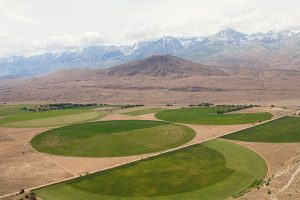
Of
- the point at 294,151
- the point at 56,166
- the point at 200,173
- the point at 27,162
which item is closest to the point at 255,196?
the point at 200,173

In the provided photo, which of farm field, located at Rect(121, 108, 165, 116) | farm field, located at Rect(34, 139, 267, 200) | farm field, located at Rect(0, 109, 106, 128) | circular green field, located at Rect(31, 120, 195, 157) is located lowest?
farm field, located at Rect(34, 139, 267, 200)

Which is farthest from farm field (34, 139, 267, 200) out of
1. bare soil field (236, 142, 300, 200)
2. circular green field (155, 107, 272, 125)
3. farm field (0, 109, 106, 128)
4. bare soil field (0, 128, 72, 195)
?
farm field (0, 109, 106, 128)

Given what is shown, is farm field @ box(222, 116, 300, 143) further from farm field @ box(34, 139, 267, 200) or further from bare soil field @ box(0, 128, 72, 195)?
bare soil field @ box(0, 128, 72, 195)

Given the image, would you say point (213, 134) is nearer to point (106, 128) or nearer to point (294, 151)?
point (294, 151)

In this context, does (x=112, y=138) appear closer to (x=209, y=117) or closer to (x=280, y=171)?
(x=209, y=117)

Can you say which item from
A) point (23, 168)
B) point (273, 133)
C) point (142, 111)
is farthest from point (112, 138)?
point (142, 111)

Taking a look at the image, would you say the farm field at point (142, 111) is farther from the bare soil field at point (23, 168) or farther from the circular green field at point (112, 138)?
the bare soil field at point (23, 168)
